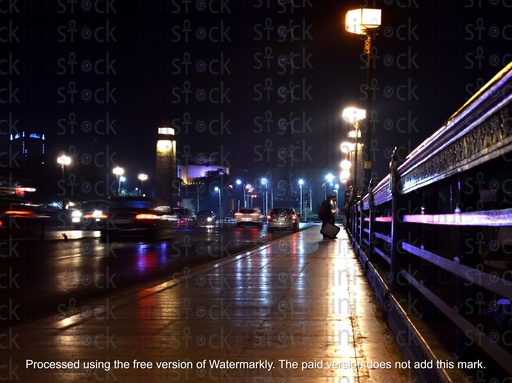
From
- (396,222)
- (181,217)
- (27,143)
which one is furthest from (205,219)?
(396,222)

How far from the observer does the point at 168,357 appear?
544cm

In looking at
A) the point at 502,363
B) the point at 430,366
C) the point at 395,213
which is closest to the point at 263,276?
the point at 395,213

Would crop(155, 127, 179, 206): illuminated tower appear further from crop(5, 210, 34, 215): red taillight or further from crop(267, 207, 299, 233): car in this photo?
crop(5, 210, 34, 215): red taillight

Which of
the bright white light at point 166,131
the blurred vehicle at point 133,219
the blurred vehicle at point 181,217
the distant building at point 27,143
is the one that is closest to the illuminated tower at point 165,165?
the bright white light at point 166,131

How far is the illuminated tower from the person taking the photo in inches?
1944

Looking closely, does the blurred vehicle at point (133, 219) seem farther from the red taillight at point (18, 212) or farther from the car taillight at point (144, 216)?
the red taillight at point (18, 212)

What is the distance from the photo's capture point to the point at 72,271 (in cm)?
1292

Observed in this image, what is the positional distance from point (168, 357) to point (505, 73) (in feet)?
13.1

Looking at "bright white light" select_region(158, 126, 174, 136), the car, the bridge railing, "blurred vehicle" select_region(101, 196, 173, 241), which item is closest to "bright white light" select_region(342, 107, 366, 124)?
the car

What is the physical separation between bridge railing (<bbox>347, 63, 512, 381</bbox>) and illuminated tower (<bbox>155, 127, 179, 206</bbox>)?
43122mm

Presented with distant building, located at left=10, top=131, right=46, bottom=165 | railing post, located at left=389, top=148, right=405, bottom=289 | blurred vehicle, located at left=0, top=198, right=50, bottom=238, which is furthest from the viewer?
distant building, located at left=10, top=131, right=46, bottom=165

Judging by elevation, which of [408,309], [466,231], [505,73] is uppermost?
[505,73]

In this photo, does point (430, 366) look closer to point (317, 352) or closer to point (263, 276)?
point (317, 352)

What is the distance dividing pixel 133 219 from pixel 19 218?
437 cm
